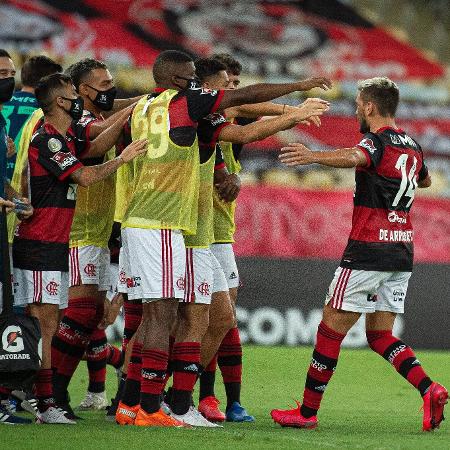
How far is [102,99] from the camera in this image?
762 centimetres

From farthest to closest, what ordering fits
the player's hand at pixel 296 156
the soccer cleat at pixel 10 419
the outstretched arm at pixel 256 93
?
the soccer cleat at pixel 10 419
the outstretched arm at pixel 256 93
the player's hand at pixel 296 156

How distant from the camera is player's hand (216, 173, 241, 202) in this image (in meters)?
7.57

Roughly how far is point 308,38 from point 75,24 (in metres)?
3.76

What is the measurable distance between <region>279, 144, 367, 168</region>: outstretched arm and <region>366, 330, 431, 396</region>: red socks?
1.07m

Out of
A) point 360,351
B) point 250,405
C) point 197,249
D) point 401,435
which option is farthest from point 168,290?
point 360,351

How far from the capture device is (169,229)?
6645mm

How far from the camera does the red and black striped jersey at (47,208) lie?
684cm

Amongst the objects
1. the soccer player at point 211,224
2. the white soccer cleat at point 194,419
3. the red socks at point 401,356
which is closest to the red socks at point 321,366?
the red socks at point 401,356

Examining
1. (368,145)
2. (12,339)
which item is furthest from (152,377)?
(368,145)

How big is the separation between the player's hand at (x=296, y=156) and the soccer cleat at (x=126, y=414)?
1.71 metres

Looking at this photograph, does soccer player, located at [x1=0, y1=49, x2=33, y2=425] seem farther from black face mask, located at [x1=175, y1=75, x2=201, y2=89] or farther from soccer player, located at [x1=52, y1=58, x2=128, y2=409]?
black face mask, located at [x1=175, y1=75, x2=201, y2=89]

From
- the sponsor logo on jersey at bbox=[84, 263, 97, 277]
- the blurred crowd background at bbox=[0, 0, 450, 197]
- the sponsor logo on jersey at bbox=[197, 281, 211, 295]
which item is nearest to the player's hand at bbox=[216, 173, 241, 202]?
the sponsor logo on jersey at bbox=[197, 281, 211, 295]

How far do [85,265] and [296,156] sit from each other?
6.08 ft

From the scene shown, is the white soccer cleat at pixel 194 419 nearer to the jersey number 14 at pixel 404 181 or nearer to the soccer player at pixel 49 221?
the soccer player at pixel 49 221
